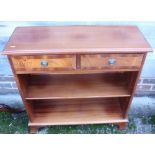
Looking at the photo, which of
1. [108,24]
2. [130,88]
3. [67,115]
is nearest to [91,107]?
[67,115]

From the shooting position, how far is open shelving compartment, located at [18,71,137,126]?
150 centimetres

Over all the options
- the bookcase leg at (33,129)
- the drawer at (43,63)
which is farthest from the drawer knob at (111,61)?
the bookcase leg at (33,129)

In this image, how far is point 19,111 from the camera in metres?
2.01

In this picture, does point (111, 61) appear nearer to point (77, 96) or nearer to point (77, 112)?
point (77, 96)

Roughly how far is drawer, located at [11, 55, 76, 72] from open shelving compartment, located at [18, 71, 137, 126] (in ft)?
0.61

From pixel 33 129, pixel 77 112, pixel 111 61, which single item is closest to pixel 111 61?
pixel 111 61

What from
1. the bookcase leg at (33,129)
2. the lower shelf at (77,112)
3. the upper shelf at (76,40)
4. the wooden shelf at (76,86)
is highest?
the upper shelf at (76,40)

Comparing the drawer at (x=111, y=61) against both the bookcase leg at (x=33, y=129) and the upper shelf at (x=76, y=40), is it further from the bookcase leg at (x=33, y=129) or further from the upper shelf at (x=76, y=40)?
the bookcase leg at (x=33, y=129)

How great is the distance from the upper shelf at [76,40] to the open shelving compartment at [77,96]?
0.85 ft

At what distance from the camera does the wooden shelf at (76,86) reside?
1499mm

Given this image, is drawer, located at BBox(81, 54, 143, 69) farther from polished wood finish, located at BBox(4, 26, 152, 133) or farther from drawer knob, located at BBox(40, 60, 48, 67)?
drawer knob, located at BBox(40, 60, 48, 67)

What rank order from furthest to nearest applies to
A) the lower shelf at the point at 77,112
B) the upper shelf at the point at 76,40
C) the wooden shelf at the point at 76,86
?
the lower shelf at the point at 77,112 → the wooden shelf at the point at 76,86 → the upper shelf at the point at 76,40

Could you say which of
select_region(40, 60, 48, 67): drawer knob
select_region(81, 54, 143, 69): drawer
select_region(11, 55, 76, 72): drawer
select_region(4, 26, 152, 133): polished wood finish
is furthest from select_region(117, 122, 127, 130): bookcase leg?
select_region(40, 60, 48, 67): drawer knob
